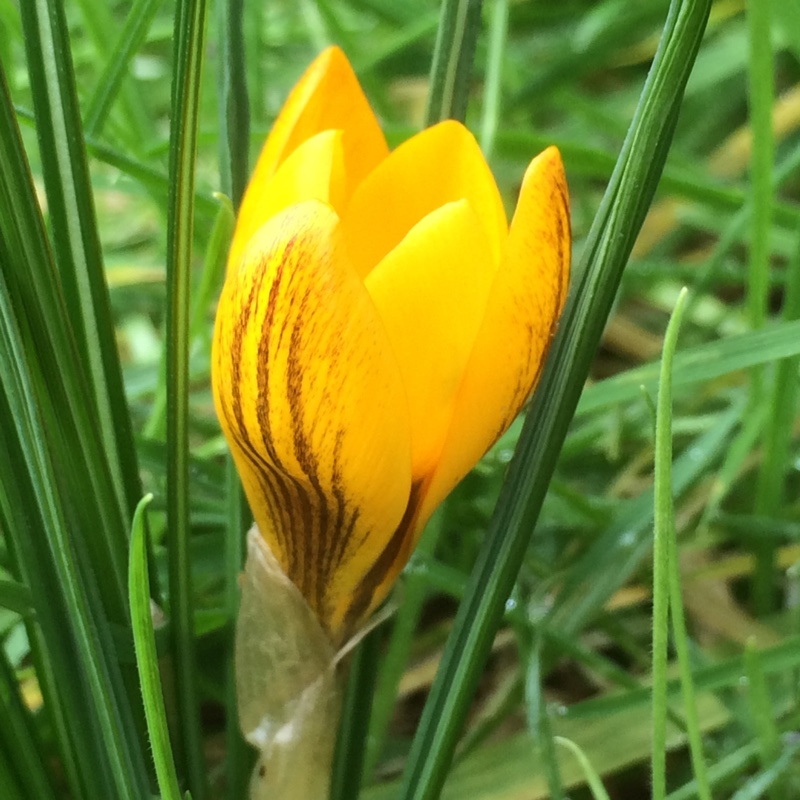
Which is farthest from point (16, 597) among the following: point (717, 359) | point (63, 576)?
point (717, 359)

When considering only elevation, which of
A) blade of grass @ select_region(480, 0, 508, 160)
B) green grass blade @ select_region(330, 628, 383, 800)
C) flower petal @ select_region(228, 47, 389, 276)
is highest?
blade of grass @ select_region(480, 0, 508, 160)

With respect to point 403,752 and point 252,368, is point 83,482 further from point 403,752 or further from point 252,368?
point 403,752

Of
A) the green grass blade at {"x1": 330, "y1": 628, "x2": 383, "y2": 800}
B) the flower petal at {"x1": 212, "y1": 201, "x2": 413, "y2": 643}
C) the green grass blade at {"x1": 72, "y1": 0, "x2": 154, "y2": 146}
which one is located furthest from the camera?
the green grass blade at {"x1": 72, "y1": 0, "x2": 154, "y2": 146}

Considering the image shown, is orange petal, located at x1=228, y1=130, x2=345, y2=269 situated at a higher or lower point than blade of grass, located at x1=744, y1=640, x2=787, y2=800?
higher

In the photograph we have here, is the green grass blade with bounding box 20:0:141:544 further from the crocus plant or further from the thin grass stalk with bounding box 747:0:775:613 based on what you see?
the thin grass stalk with bounding box 747:0:775:613

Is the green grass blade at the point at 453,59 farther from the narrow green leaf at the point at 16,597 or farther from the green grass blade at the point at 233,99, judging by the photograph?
the narrow green leaf at the point at 16,597

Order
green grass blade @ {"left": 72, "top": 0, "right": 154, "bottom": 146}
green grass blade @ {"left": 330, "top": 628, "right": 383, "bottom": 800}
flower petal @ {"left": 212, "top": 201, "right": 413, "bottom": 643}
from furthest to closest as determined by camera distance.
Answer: green grass blade @ {"left": 72, "top": 0, "right": 154, "bottom": 146}, green grass blade @ {"left": 330, "top": 628, "right": 383, "bottom": 800}, flower petal @ {"left": 212, "top": 201, "right": 413, "bottom": 643}

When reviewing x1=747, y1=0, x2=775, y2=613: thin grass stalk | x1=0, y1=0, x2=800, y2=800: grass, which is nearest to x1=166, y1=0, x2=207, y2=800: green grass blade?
x1=0, y1=0, x2=800, y2=800: grass

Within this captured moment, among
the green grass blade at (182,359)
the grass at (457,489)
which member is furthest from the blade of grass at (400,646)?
the green grass blade at (182,359)
